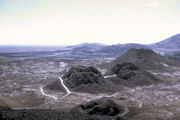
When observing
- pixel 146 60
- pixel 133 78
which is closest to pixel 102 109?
pixel 133 78

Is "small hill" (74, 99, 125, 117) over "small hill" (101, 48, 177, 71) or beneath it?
beneath

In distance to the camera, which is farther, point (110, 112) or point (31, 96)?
point (31, 96)

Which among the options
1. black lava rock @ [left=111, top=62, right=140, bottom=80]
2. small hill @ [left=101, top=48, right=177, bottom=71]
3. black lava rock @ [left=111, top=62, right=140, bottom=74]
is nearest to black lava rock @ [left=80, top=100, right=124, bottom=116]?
black lava rock @ [left=111, top=62, right=140, bottom=80]

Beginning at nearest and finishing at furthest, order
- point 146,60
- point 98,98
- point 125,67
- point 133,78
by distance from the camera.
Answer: point 98,98 < point 133,78 < point 125,67 < point 146,60

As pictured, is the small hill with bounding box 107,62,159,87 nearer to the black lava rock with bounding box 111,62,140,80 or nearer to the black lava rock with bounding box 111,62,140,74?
the black lava rock with bounding box 111,62,140,80

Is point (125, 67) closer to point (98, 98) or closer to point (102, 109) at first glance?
point (98, 98)

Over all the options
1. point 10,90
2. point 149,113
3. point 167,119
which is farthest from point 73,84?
point 167,119

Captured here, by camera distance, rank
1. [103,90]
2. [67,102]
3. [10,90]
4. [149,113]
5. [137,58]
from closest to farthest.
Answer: [149,113], [67,102], [103,90], [10,90], [137,58]

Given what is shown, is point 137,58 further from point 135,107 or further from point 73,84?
point 135,107

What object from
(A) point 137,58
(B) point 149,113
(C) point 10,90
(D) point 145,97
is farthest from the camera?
(A) point 137,58

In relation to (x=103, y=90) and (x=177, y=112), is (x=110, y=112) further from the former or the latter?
(x=103, y=90)

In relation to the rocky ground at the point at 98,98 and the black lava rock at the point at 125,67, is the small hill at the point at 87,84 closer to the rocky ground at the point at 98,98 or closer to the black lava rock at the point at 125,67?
the rocky ground at the point at 98,98
